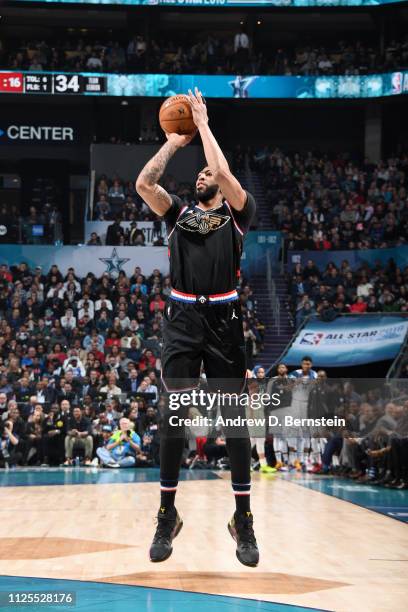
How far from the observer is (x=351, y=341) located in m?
24.9

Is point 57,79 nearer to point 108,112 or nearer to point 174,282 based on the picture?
point 108,112

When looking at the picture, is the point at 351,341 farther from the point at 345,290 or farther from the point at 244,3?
the point at 244,3

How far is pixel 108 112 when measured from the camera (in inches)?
1512

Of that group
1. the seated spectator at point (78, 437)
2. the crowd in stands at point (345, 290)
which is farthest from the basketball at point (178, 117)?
the crowd in stands at point (345, 290)

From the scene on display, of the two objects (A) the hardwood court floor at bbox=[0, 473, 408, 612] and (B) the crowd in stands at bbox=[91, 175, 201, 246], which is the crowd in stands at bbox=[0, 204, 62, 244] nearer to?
(B) the crowd in stands at bbox=[91, 175, 201, 246]

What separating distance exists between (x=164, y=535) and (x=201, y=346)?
4.60 feet

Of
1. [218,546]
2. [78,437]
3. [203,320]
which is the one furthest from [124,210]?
[203,320]

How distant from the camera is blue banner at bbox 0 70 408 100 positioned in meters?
34.1

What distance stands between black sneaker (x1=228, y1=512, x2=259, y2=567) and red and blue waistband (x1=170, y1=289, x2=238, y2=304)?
1.58 m

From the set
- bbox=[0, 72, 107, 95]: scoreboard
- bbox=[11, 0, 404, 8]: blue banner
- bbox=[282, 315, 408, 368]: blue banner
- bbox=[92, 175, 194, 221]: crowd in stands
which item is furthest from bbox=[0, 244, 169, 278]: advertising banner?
bbox=[11, 0, 404, 8]: blue banner

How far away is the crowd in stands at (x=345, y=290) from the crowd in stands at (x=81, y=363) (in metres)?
1.58

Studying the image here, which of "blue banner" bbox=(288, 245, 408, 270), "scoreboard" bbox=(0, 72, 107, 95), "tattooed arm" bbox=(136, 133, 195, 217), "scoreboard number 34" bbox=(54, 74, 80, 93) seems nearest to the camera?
"tattooed arm" bbox=(136, 133, 195, 217)

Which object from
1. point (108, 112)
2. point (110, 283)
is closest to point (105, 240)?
point (110, 283)

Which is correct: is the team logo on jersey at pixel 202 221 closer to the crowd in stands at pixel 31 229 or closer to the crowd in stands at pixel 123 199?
the crowd in stands at pixel 31 229
